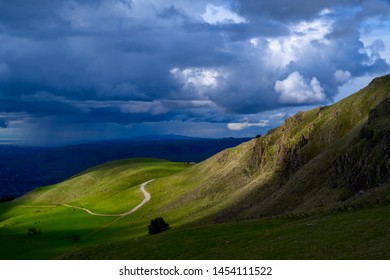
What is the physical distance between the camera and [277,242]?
43.2m

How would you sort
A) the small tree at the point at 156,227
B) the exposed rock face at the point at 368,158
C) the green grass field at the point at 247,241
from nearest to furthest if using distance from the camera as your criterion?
1. the green grass field at the point at 247,241
2. the exposed rock face at the point at 368,158
3. the small tree at the point at 156,227

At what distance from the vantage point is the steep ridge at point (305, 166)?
87.4 metres

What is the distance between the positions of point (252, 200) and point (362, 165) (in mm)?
37442

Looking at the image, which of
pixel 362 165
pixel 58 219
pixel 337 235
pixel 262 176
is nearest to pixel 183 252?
pixel 337 235

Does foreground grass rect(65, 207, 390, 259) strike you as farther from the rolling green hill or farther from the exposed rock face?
the exposed rock face

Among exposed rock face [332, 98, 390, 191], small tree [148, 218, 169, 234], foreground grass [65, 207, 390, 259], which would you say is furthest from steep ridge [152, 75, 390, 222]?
foreground grass [65, 207, 390, 259]

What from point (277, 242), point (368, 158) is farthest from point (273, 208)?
point (277, 242)

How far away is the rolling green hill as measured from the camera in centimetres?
4278

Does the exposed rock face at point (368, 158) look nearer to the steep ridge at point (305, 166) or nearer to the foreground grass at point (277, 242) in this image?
the steep ridge at point (305, 166)

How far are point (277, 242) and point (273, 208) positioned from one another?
52791mm

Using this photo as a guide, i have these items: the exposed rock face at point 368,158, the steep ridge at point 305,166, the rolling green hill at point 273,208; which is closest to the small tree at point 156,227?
the rolling green hill at point 273,208

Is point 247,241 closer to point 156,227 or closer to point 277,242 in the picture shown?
point 277,242

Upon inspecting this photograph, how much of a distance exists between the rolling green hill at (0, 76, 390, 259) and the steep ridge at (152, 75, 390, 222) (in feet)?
1.11

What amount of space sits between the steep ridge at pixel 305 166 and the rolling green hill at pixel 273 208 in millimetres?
338
